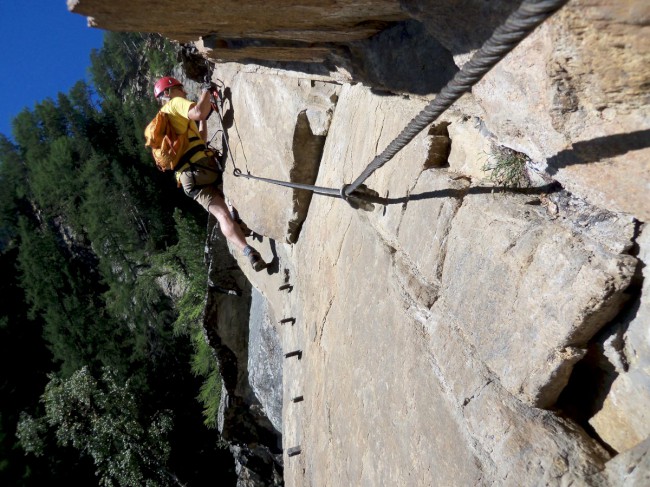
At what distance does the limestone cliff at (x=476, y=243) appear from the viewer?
5.96 feet

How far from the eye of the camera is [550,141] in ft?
6.70

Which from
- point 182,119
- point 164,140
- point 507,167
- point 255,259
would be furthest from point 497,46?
point 182,119

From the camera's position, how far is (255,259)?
663 cm

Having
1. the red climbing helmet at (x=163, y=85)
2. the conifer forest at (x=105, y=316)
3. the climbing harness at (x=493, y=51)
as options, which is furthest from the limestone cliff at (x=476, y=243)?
the conifer forest at (x=105, y=316)

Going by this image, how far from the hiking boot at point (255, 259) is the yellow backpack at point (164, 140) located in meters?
1.41

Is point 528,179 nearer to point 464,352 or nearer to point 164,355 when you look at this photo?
point 464,352

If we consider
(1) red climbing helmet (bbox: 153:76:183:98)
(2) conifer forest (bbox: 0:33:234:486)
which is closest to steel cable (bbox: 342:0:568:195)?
(1) red climbing helmet (bbox: 153:76:183:98)

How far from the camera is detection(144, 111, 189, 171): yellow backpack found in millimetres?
6477

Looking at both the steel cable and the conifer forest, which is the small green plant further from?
the conifer forest

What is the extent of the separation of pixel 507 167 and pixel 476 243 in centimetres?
39

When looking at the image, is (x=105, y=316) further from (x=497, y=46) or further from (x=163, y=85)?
(x=497, y=46)

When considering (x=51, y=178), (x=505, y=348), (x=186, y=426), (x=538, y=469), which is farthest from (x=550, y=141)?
(x=51, y=178)

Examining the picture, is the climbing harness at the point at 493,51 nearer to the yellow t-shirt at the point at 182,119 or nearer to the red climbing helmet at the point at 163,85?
the yellow t-shirt at the point at 182,119

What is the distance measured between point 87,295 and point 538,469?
33763 mm
